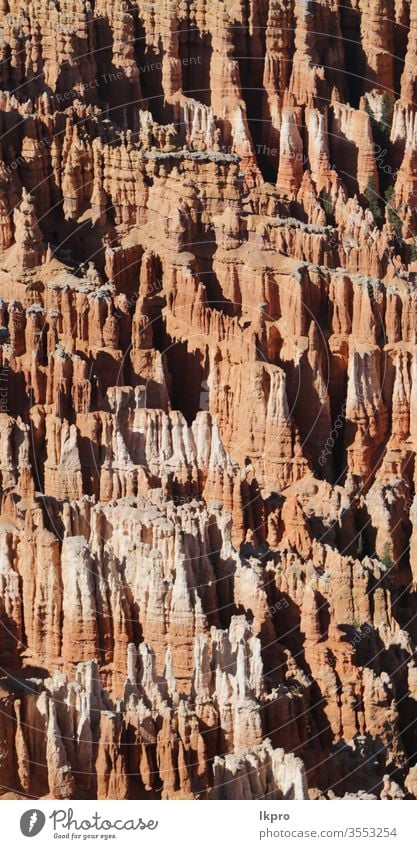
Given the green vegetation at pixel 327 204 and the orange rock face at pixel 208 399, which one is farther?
the green vegetation at pixel 327 204

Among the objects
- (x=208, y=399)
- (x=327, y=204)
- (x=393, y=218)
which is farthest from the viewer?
(x=393, y=218)

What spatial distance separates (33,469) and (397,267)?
13422 millimetres

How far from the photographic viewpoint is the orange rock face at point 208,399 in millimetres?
66688

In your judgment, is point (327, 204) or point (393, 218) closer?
point (327, 204)

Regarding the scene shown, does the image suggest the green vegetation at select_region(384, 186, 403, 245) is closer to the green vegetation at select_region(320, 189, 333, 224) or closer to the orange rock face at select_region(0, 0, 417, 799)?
the orange rock face at select_region(0, 0, 417, 799)

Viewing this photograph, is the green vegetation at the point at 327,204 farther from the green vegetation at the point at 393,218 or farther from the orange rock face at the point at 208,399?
the green vegetation at the point at 393,218

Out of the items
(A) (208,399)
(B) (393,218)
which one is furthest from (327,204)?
(A) (208,399)

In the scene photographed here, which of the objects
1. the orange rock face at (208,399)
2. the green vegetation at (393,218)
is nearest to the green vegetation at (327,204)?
the orange rock face at (208,399)

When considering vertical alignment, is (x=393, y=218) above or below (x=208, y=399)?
above

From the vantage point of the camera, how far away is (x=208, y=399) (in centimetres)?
8156

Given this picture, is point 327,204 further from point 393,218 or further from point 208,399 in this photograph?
point 208,399

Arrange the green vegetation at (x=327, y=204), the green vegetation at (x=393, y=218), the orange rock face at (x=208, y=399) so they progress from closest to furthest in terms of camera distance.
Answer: the orange rock face at (x=208, y=399) < the green vegetation at (x=327, y=204) < the green vegetation at (x=393, y=218)

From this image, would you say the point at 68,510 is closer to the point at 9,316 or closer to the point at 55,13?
the point at 9,316
